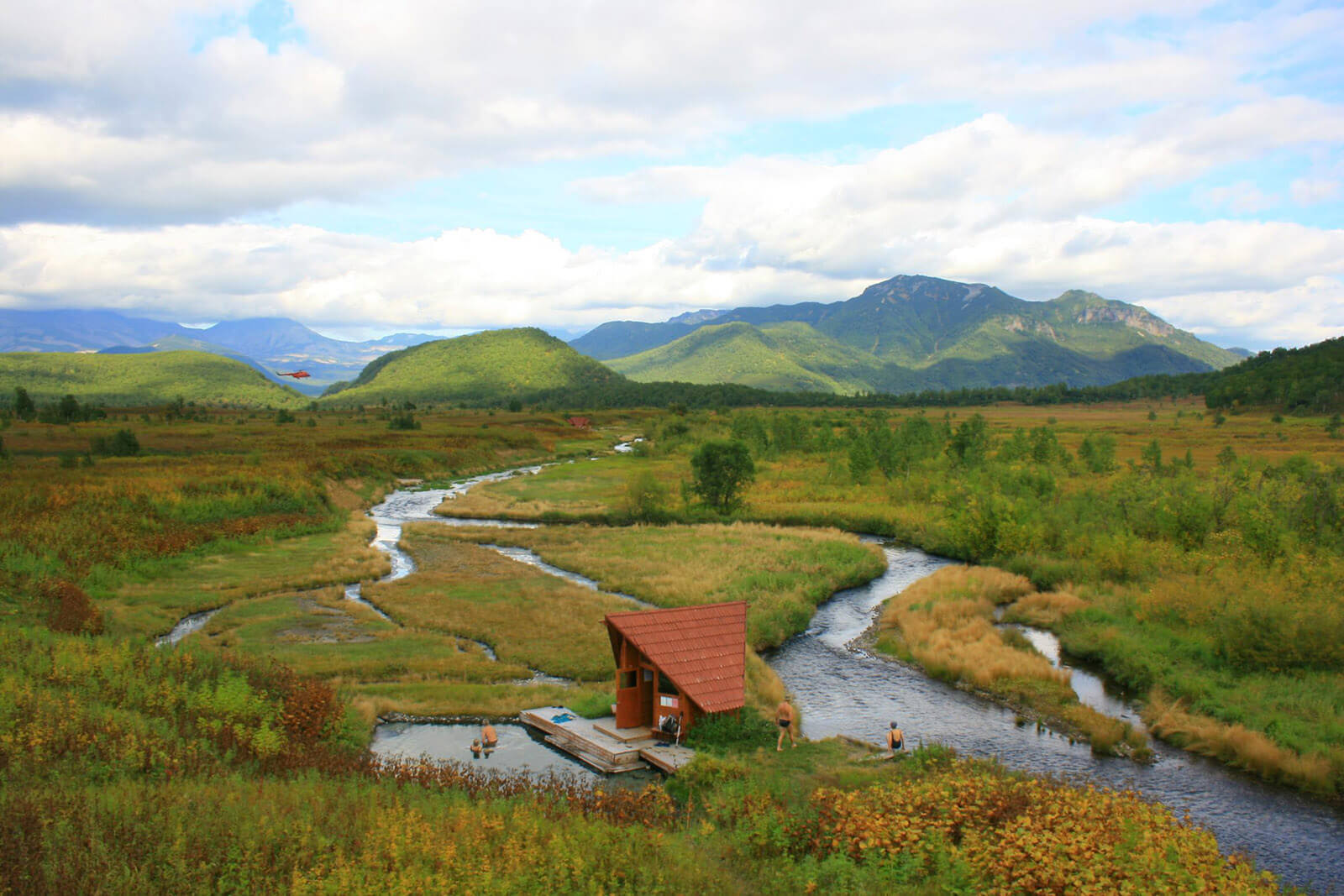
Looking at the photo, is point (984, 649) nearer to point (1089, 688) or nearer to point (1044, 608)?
point (1089, 688)

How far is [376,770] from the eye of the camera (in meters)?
17.5

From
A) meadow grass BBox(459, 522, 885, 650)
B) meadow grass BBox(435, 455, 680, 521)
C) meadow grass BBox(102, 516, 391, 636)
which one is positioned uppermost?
meadow grass BBox(435, 455, 680, 521)

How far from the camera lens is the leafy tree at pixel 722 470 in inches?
2665

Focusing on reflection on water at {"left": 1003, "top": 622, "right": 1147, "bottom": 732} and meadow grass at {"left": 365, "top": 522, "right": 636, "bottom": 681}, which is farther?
meadow grass at {"left": 365, "top": 522, "right": 636, "bottom": 681}

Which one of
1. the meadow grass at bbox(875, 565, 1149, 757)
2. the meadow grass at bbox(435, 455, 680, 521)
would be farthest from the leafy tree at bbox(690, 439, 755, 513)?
the meadow grass at bbox(875, 565, 1149, 757)

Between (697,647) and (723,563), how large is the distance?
23.8m

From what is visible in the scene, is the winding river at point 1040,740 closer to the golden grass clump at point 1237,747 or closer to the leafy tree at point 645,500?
the golden grass clump at point 1237,747

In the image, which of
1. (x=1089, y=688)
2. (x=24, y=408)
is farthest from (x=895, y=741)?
(x=24, y=408)

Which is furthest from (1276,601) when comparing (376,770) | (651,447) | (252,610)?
(651,447)

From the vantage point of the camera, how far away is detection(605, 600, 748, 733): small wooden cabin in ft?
76.2

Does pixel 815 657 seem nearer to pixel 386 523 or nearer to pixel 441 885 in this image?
pixel 441 885

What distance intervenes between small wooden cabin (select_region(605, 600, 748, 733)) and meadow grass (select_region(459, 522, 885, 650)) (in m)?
9.71

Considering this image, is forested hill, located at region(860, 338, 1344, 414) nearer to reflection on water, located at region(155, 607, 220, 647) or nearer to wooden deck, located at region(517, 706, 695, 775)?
wooden deck, located at region(517, 706, 695, 775)

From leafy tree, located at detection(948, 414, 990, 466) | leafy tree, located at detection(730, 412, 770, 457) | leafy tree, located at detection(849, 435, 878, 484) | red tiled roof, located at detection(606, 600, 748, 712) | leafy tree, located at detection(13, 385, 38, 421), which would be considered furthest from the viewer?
leafy tree, located at detection(13, 385, 38, 421)
